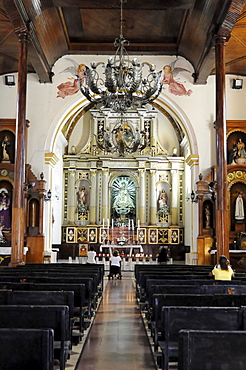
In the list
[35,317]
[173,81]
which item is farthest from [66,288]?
[173,81]

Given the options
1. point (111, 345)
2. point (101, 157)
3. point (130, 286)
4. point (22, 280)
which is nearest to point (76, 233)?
point (101, 157)

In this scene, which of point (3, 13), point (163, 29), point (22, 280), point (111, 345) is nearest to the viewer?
point (111, 345)

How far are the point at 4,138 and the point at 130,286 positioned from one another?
7.11 metres

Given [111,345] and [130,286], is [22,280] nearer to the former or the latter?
[111,345]

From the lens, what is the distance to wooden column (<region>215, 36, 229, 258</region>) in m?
11.1

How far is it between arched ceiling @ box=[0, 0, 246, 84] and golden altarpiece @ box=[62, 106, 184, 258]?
6.39 meters

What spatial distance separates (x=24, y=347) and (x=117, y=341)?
10.6ft

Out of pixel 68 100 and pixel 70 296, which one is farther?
pixel 68 100

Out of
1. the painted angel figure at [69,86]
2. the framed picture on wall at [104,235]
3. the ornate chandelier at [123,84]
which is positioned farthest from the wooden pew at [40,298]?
the framed picture on wall at [104,235]

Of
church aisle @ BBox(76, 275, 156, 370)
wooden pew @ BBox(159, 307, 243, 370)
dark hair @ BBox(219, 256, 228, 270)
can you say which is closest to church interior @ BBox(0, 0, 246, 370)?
church aisle @ BBox(76, 275, 156, 370)

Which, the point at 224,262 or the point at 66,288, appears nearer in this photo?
the point at 66,288

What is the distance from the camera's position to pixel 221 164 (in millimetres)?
11344

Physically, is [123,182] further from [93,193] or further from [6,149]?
[6,149]

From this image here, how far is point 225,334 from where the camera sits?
2621 mm
